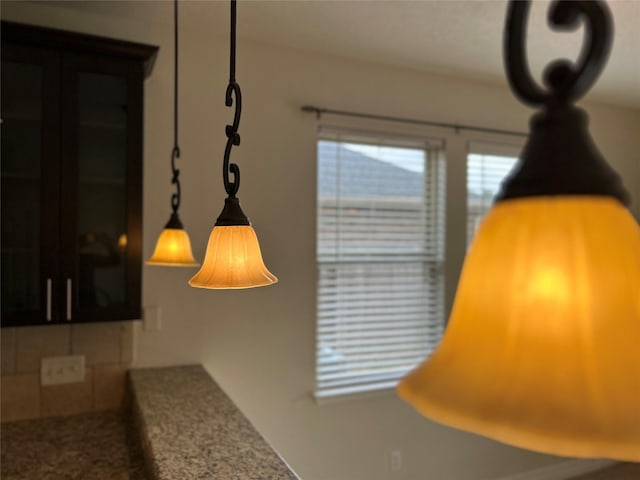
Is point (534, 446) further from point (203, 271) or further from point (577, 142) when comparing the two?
point (203, 271)

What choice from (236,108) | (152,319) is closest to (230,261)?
(236,108)

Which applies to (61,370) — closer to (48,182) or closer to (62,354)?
(62,354)

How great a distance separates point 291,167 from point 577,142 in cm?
219

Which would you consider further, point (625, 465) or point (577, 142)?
point (625, 465)

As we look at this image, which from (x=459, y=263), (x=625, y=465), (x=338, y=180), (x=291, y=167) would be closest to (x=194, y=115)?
(x=291, y=167)

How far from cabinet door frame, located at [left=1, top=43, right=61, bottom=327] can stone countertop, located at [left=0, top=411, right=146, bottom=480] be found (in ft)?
1.52

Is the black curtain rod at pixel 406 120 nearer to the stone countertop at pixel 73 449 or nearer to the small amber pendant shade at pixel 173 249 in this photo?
the small amber pendant shade at pixel 173 249

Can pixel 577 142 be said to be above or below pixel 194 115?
below

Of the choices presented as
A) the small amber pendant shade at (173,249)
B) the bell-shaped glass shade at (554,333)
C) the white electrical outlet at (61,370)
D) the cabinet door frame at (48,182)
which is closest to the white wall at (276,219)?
the white electrical outlet at (61,370)

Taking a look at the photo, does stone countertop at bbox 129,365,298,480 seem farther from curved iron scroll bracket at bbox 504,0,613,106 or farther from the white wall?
curved iron scroll bracket at bbox 504,0,613,106

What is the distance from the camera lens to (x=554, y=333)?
40 cm

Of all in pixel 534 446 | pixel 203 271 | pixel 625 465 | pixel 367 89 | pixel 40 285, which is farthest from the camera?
pixel 625 465

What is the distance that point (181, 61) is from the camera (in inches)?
90.9

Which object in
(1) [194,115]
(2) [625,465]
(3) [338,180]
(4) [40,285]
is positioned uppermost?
(1) [194,115]
